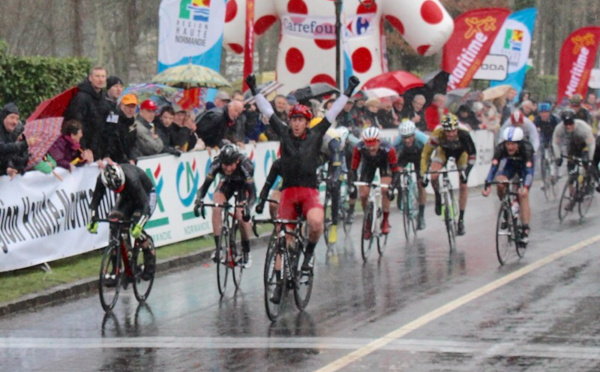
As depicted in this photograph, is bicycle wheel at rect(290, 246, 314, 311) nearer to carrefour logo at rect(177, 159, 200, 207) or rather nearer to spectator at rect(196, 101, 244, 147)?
carrefour logo at rect(177, 159, 200, 207)

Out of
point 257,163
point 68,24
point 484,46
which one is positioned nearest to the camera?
point 257,163

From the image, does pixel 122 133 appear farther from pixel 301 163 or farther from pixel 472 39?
pixel 472 39

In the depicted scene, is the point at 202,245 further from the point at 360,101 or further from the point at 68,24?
the point at 68,24

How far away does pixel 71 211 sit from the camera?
15.3m

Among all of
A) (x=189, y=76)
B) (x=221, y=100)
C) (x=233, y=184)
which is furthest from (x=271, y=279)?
(x=189, y=76)

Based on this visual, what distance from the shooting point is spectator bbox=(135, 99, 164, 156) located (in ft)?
54.7

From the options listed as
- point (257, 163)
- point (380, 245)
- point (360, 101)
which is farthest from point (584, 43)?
point (380, 245)

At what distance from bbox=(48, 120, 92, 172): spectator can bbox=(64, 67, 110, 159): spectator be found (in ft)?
0.40

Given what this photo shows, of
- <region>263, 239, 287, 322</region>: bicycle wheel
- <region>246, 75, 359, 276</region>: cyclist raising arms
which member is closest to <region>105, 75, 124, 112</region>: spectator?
<region>246, 75, 359, 276</region>: cyclist raising arms

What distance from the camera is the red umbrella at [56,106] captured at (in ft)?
50.9

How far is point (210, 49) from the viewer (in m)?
22.6

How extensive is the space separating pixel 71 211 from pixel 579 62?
23.8m

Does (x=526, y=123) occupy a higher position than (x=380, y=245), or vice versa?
(x=526, y=123)

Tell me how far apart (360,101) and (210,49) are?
9.81ft
